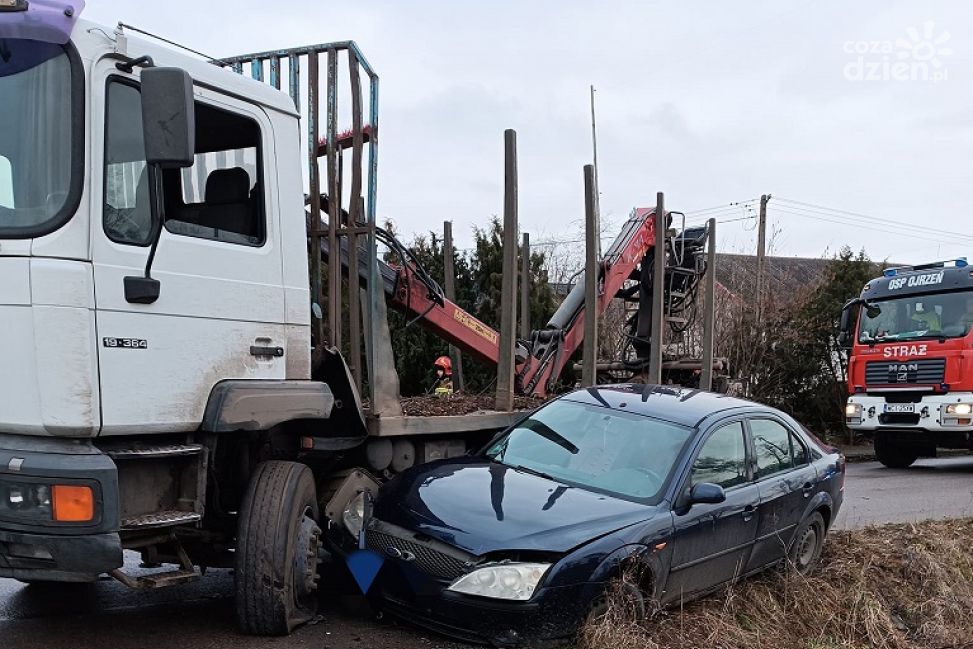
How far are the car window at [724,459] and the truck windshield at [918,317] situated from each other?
29.3 feet

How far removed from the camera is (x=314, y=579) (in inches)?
192

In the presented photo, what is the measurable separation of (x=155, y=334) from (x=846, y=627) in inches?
170

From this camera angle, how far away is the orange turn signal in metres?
3.70

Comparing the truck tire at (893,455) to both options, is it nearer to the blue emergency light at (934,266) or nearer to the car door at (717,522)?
the blue emergency light at (934,266)

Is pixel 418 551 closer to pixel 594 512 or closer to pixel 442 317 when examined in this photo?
pixel 594 512

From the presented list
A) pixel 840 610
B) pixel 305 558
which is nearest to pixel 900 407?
pixel 840 610

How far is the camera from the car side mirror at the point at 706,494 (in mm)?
5008

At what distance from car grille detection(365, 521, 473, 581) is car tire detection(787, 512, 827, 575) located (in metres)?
2.62

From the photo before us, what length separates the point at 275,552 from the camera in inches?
180

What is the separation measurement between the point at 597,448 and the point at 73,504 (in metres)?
3.10

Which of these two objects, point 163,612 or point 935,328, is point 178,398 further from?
point 935,328

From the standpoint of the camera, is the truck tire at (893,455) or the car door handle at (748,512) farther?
the truck tire at (893,455)

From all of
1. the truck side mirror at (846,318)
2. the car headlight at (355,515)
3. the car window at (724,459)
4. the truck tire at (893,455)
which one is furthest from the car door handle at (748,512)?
the truck tire at (893,455)

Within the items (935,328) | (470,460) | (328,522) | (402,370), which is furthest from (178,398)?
(935,328)
